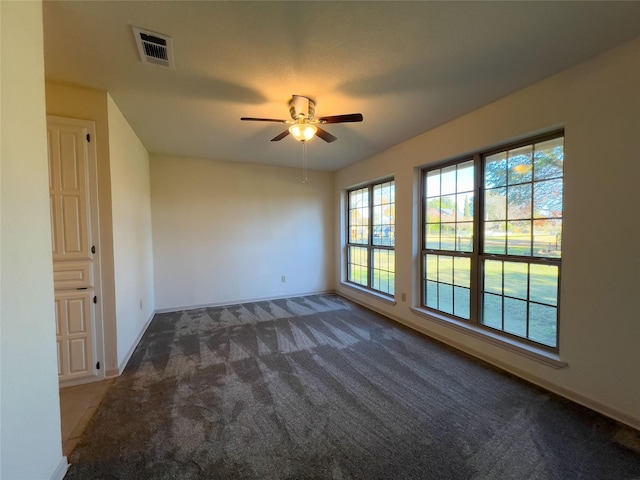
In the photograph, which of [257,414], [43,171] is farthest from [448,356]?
[43,171]

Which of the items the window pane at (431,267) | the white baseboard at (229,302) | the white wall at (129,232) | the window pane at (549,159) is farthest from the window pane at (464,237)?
the white wall at (129,232)

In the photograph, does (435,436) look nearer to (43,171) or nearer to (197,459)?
(197,459)

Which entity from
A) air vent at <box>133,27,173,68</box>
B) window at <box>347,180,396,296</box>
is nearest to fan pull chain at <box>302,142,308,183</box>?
window at <box>347,180,396,296</box>

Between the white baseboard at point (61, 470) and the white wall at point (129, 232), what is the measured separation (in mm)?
1139

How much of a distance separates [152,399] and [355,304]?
3.29 m

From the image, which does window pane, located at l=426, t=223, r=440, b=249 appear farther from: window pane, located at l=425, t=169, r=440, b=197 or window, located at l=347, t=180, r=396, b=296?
window, located at l=347, t=180, r=396, b=296

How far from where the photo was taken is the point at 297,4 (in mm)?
1474

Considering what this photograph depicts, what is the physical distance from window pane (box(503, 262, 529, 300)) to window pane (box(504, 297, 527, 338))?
69 mm

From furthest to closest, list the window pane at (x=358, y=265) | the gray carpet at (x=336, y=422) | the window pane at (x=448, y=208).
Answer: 1. the window pane at (x=358, y=265)
2. the window pane at (x=448, y=208)
3. the gray carpet at (x=336, y=422)

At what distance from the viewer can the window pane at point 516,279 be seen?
8.18 ft

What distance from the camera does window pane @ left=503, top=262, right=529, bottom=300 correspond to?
2.49 metres

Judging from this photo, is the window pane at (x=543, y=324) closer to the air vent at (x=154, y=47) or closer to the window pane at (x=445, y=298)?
the window pane at (x=445, y=298)

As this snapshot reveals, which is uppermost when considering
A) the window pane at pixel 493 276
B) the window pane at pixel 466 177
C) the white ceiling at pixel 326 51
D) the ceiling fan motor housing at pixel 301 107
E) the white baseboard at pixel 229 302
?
the white ceiling at pixel 326 51

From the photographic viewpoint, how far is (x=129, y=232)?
9.75 ft
